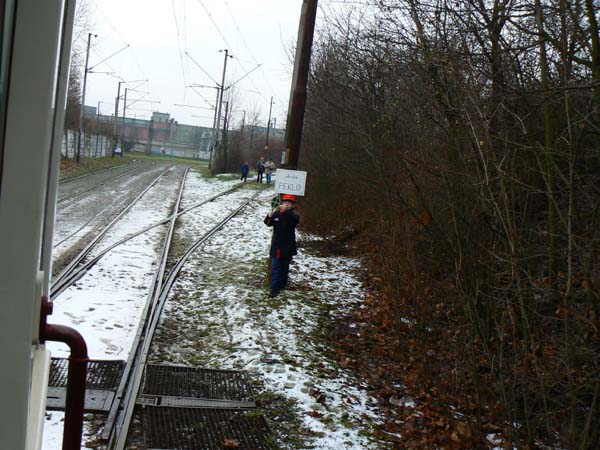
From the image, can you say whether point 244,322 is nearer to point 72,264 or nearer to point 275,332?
point 275,332

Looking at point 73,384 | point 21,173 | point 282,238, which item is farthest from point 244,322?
point 21,173

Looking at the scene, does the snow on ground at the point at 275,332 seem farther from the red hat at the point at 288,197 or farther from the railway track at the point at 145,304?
the red hat at the point at 288,197

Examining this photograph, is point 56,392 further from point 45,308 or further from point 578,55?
point 578,55

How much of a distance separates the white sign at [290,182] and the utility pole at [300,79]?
23 centimetres

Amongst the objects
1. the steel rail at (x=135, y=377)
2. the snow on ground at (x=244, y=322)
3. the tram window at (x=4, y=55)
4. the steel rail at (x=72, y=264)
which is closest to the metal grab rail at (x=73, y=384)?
the tram window at (x=4, y=55)

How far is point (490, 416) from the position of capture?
6223 millimetres

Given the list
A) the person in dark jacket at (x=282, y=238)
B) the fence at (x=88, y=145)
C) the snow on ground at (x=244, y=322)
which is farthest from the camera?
the fence at (x=88, y=145)

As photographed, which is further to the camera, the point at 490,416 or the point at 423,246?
the point at 423,246

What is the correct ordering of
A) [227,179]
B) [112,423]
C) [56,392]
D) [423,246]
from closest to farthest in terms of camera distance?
[112,423] < [56,392] < [423,246] < [227,179]

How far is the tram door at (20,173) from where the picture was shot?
42.1 inches

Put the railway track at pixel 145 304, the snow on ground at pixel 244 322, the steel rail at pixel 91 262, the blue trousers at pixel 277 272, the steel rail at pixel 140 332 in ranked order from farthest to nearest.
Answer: the blue trousers at pixel 277 272 → the steel rail at pixel 91 262 → the snow on ground at pixel 244 322 → the railway track at pixel 145 304 → the steel rail at pixel 140 332

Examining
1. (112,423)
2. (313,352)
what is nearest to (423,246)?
(313,352)

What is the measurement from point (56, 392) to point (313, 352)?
3459 mm

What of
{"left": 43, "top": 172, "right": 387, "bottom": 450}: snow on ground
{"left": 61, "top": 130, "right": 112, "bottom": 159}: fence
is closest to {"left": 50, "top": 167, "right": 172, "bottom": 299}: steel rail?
{"left": 43, "top": 172, "right": 387, "bottom": 450}: snow on ground
